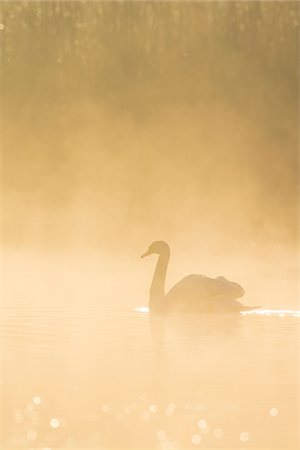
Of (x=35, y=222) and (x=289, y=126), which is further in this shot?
(x=289, y=126)

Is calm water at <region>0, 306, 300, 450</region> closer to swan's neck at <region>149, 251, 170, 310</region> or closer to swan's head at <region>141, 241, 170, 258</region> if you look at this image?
swan's neck at <region>149, 251, 170, 310</region>

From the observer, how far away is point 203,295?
21.4m

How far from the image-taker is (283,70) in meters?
61.6

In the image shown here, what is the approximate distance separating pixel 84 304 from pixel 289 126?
39.5 meters

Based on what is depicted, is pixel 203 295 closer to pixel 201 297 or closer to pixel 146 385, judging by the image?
pixel 201 297

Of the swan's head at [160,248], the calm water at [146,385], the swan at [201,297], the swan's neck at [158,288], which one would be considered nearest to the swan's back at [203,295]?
the swan at [201,297]

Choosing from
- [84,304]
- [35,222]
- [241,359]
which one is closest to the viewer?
[241,359]

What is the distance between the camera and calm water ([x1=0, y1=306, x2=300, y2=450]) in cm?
1141

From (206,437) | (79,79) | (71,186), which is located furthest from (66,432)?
(79,79)

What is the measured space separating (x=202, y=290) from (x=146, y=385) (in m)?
7.84

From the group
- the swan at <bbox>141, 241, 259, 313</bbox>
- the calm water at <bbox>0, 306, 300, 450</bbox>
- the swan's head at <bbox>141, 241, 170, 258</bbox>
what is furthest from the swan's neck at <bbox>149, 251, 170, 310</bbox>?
the calm water at <bbox>0, 306, 300, 450</bbox>

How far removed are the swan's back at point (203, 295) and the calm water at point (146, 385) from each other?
6.53 ft

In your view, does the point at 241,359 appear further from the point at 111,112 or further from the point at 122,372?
the point at 111,112

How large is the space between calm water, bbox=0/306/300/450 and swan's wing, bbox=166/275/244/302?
1976mm
